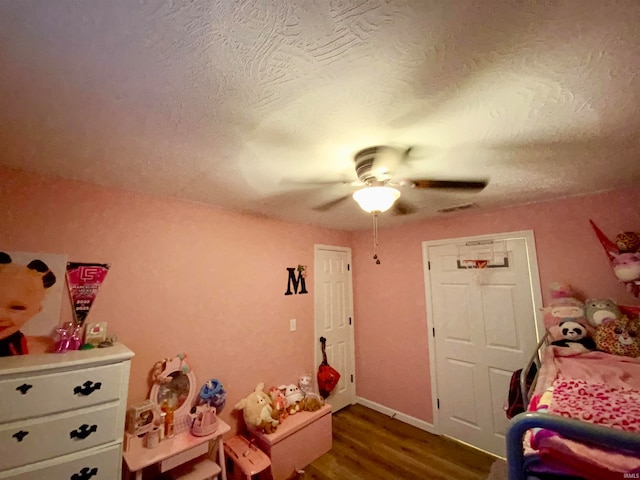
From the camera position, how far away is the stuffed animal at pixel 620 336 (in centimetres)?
173

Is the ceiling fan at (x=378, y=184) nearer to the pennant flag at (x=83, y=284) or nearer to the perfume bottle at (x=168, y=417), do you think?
the pennant flag at (x=83, y=284)

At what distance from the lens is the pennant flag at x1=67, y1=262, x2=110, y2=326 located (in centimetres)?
183

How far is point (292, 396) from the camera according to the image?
110 inches

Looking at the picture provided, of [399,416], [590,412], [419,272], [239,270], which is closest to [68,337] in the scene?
[239,270]

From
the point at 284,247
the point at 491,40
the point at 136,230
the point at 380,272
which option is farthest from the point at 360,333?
the point at 491,40

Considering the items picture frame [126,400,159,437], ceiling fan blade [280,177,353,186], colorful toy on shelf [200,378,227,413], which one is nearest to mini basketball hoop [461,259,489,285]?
ceiling fan blade [280,177,353,186]

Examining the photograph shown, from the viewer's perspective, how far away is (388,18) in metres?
0.76

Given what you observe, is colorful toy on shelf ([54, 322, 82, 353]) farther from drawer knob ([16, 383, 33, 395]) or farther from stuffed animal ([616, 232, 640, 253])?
stuffed animal ([616, 232, 640, 253])

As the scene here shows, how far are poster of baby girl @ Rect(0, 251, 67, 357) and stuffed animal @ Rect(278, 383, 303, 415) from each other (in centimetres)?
201

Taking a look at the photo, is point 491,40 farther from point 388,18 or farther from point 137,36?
point 137,36

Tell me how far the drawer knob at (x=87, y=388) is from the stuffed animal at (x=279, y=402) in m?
1.48

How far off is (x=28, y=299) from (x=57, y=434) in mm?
839

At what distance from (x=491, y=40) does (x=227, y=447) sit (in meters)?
3.16

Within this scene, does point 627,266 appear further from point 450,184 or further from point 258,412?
point 258,412
